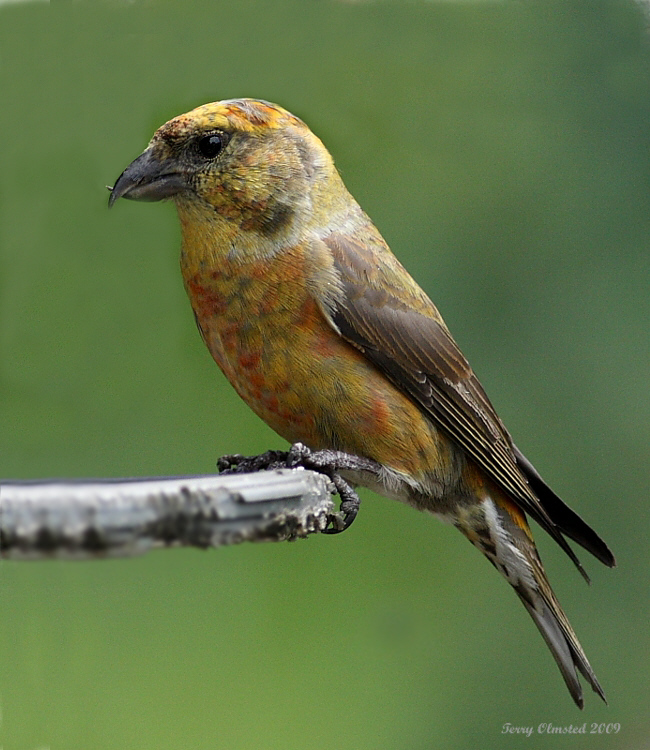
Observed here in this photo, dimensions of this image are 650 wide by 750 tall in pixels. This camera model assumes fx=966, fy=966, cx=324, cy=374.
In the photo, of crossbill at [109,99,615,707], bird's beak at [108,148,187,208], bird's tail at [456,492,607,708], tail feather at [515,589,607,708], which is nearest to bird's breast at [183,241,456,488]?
crossbill at [109,99,615,707]

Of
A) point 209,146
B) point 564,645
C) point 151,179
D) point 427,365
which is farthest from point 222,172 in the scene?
point 564,645

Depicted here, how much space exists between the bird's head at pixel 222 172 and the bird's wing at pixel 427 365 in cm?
23

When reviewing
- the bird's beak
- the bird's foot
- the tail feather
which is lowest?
the tail feather

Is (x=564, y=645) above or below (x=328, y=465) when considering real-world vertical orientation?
below

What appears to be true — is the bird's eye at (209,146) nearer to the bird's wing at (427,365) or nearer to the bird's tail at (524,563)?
the bird's wing at (427,365)

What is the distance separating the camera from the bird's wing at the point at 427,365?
3109 millimetres

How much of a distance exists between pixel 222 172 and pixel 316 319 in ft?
1.79

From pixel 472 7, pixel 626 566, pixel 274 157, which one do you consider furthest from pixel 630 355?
pixel 274 157

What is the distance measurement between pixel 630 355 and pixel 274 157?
2.57 meters

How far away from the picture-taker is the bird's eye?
3.00 m

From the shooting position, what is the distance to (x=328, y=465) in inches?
109

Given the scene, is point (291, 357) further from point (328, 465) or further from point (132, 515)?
point (132, 515)

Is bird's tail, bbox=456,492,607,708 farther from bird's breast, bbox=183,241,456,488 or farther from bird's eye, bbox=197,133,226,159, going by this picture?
bird's eye, bbox=197,133,226,159

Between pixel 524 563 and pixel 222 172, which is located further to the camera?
pixel 524 563
